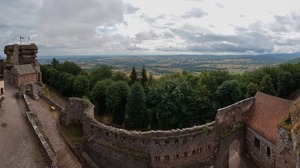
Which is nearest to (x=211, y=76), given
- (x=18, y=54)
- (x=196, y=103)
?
(x=196, y=103)

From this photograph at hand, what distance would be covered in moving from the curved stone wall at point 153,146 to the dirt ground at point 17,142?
196 inches

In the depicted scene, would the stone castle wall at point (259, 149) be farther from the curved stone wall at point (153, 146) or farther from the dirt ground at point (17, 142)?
the dirt ground at point (17, 142)

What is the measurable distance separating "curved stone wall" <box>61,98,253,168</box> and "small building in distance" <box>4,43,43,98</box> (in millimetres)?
15073

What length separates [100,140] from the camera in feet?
82.5

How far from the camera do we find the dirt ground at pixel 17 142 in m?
21.2

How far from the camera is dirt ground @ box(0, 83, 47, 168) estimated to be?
833 inches

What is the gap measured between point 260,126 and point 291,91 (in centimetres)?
2696

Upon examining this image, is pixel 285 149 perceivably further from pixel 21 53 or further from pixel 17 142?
pixel 21 53

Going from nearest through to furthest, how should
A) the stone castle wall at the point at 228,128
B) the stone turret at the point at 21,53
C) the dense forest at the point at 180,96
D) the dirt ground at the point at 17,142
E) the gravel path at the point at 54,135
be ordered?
the dirt ground at the point at 17,142 < the gravel path at the point at 54,135 < the stone castle wall at the point at 228,128 < the dense forest at the point at 180,96 < the stone turret at the point at 21,53

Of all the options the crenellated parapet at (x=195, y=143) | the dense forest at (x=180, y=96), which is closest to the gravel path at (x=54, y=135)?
the crenellated parapet at (x=195, y=143)

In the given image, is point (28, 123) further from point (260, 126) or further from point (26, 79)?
point (260, 126)

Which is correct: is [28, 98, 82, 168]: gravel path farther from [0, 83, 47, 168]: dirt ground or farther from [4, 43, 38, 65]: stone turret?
[4, 43, 38, 65]: stone turret

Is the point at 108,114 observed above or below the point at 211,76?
below

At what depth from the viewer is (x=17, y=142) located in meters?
23.5
